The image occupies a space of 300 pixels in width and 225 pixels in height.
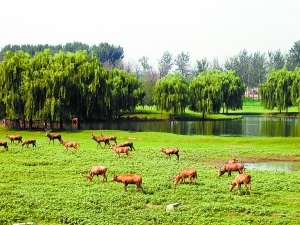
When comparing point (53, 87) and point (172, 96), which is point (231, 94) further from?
point (53, 87)

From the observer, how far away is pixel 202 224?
58.2ft

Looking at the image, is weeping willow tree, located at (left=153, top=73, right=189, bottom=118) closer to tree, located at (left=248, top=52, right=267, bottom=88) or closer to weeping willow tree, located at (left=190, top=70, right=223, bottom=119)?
weeping willow tree, located at (left=190, top=70, right=223, bottom=119)

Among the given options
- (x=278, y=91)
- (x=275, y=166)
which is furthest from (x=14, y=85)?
(x=278, y=91)

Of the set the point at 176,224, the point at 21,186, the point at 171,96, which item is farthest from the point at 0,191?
the point at 171,96

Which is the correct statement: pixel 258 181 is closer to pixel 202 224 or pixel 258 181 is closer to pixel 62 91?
pixel 202 224

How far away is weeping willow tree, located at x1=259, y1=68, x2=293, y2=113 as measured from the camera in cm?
9894

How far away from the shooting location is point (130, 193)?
71.5 feet

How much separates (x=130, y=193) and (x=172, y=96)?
66.8 metres

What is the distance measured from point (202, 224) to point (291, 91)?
8394cm

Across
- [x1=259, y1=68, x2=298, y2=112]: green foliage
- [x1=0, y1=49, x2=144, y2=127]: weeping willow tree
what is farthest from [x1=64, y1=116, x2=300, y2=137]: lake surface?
[x1=259, y1=68, x2=298, y2=112]: green foliage

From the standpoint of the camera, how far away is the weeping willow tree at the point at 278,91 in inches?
3895

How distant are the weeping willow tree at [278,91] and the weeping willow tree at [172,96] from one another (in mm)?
20415

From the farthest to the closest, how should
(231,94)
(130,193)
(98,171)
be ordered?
(231,94), (98,171), (130,193)


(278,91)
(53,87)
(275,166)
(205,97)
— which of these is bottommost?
(275,166)
